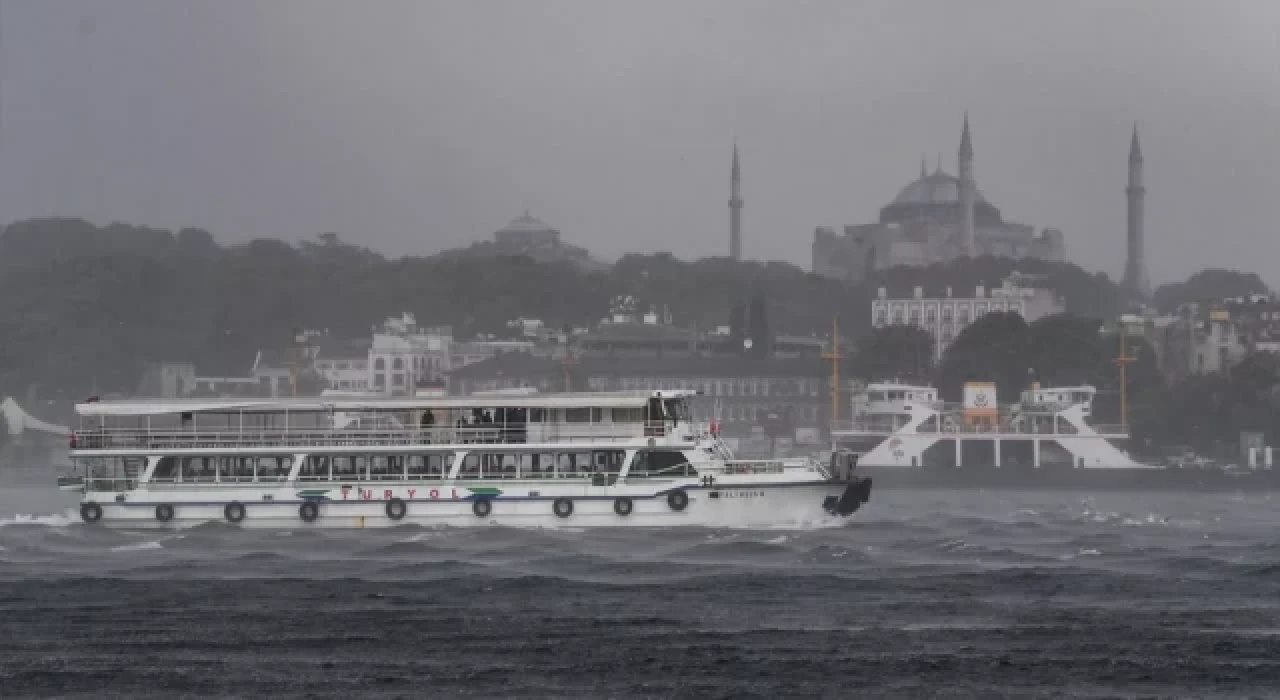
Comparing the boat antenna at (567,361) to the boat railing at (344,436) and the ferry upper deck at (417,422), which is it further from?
the boat railing at (344,436)

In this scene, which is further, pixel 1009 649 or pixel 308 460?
pixel 308 460

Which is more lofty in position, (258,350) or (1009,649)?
(258,350)

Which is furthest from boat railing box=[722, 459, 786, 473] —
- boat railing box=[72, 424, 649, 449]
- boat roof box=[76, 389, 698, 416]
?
boat railing box=[72, 424, 649, 449]

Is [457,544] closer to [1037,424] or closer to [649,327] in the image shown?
[1037,424]

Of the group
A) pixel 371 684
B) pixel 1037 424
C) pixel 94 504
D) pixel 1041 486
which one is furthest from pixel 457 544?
pixel 1037 424

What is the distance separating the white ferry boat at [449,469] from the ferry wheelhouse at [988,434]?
188 ft

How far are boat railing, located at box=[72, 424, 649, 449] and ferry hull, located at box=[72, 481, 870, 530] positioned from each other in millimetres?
1523

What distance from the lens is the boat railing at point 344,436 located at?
65125 mm

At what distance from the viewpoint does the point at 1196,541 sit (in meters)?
65.9

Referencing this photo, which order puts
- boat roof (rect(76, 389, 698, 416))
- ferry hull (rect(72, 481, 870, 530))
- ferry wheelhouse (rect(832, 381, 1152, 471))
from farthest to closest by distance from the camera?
ferry wheelhouse (rect(832, 381, 1152, 471)) < boat roof (rect(76, 389, 698, 416)) < ferry hull (rect(72, 481, 870, 530))

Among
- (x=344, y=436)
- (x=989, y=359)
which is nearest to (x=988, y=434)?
(x=989, y=359)

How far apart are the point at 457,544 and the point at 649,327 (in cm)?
10987

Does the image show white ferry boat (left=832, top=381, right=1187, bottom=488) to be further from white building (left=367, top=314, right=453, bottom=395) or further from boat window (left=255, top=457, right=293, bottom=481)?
boat window (left=255, top=457, right=293, bottom=481)

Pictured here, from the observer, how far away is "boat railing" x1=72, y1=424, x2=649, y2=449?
6512 cm
